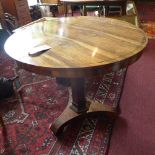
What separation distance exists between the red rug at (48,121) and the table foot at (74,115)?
0.20ft

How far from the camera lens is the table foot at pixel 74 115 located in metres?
1.63

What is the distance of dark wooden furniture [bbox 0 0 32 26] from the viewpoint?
3.76m

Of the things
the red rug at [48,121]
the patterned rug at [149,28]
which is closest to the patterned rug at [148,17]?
the patterned rug at [149,28]

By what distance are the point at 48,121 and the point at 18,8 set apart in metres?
2.74

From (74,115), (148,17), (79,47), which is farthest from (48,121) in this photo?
(148,17)

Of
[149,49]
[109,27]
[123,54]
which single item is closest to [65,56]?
[123,54]

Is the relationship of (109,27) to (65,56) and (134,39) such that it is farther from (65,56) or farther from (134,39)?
(65,56)

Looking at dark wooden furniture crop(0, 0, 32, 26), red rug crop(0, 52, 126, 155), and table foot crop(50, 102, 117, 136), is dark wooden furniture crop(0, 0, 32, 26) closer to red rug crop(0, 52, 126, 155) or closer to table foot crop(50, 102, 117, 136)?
red rug crop(0, 52, 126, 155)

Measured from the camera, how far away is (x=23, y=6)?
3.94 m

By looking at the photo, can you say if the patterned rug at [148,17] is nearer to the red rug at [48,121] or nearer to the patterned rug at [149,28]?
the patterned rug at [149,28]

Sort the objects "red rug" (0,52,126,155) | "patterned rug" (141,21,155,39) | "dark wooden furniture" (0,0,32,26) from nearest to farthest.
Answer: "red rug" (0,52,126,155) → "patterned rug" (141,21,155,39) → "dark wooden furniture" (0,0,32,26)

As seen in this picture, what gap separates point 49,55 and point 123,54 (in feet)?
1.40

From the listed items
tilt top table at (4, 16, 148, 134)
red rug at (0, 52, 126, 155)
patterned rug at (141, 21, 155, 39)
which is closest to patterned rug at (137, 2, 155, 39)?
patterned rug at (141, 21, 155, 39)

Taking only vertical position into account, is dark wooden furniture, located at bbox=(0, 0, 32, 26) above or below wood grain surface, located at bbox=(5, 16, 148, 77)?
below
